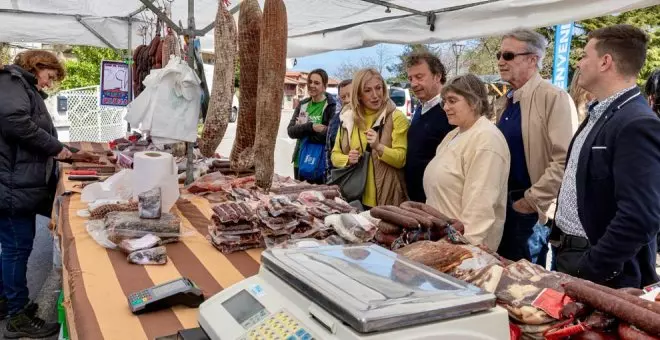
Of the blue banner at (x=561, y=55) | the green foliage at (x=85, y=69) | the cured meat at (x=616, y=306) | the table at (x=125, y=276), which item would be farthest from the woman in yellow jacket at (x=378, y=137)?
the green foliage at (x=85, y=69)

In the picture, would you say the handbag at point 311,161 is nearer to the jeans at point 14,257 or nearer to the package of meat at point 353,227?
the jeans at point 14,257

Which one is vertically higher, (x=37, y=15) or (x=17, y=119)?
(x=37, y=15)

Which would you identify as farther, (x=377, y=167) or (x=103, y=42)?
(x=103, y=42)

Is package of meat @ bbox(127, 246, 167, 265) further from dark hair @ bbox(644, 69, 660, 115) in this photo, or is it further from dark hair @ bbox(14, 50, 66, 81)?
dark hair @ bbox(644, 69, 660, 115)

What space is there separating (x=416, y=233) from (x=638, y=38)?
1.35m

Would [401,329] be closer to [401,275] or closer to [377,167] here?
[401,275]

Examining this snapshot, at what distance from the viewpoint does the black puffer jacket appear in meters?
3.34

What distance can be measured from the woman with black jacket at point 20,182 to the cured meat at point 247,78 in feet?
5.38

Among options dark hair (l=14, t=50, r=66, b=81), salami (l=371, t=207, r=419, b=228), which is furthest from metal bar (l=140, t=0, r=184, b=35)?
salami (l=371, t=207, r=419, b=228)

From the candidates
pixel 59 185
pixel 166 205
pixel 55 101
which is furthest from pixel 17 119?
pixel 55 101

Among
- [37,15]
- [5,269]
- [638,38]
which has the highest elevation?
[37,15]

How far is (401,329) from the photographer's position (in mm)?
933

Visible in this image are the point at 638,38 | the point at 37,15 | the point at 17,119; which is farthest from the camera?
the point at 37,15

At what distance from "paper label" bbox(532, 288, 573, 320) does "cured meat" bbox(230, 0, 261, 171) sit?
69.6 inches
